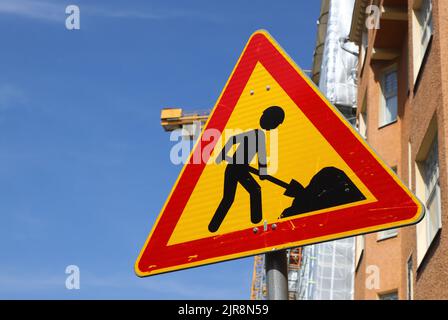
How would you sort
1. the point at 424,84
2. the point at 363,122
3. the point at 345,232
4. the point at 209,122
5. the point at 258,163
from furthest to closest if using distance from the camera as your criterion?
the point at 363,122 < the point at 424,84 < the point at 209,122 < the point at 258,163 < the point at 345,232

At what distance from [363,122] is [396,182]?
17696 mm

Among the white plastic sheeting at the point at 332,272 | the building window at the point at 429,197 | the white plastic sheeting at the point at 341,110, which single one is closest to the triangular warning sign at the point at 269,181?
the building window at the point at 429,197

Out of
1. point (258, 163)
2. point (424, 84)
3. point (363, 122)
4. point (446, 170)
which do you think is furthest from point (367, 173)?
point (363, 122)

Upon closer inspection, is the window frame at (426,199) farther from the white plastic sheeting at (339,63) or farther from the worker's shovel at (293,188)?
the white plastic sheeting at (339,63)

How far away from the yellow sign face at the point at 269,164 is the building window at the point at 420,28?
997 centimetres

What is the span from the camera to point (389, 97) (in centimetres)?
1839

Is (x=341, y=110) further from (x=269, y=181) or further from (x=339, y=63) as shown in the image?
(x=269, y=181)

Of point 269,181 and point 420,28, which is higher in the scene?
point 420,28

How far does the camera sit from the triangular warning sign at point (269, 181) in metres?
3.15

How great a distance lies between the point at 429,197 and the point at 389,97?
6016 millimetres

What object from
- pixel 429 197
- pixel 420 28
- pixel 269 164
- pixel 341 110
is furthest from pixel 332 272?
pixel 269 164

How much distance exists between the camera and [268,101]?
3.57 m
